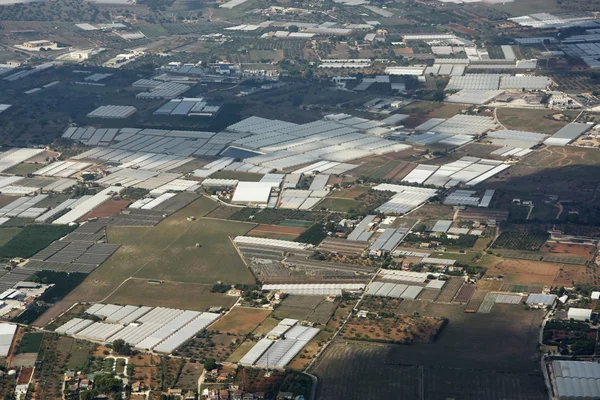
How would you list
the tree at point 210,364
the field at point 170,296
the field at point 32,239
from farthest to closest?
the field at point 32,239
the field at point 170,296
the tree at point 210,364

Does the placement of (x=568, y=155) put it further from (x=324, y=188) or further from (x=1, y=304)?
(x=1, y=304)

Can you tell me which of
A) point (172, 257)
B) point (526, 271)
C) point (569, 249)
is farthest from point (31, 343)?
point (569, 249)

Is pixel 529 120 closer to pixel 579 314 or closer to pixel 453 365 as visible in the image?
pixel 579 314

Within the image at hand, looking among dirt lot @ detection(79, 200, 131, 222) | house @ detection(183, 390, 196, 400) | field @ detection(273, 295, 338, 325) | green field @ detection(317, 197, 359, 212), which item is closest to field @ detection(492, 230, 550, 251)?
green field @ detection(317, 197, 359, 212)

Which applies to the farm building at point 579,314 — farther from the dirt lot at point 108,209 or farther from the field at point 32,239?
the dirt lot at point 108,209

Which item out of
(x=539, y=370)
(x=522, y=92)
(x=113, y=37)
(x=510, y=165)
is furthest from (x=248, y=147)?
(x=113, y=37)

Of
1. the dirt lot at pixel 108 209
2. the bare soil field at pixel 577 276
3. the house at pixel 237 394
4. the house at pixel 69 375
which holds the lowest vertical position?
the dirt lot at pixel 108 209

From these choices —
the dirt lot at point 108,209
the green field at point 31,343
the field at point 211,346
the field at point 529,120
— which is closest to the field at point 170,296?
the field at point 211,346
